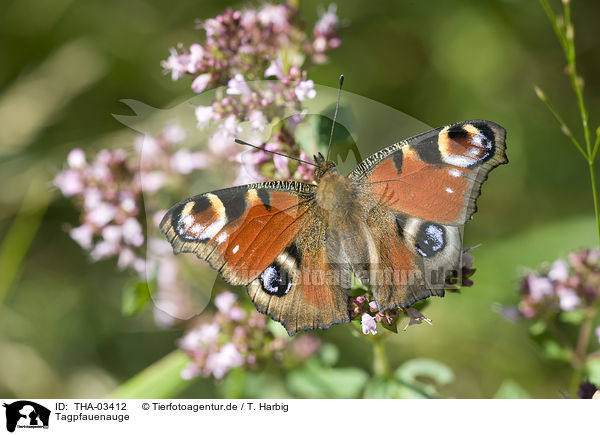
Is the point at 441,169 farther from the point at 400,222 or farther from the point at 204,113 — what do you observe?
the point at 204,113

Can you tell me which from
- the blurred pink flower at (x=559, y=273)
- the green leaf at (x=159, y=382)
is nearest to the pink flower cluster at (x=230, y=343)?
the green leaf at (x=159, y=382)

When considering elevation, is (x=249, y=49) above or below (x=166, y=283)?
above

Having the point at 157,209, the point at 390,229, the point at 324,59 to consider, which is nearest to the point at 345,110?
the point at 324,59

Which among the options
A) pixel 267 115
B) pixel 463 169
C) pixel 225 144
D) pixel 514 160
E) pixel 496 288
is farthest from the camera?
pixel 514 160

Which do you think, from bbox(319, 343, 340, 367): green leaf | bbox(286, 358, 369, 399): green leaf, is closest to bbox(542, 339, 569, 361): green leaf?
bbox(286, 358, 369, 399): green leaf

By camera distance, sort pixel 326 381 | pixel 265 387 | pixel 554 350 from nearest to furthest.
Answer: pixel 554 350, pixel 326 381, pixel 265 387

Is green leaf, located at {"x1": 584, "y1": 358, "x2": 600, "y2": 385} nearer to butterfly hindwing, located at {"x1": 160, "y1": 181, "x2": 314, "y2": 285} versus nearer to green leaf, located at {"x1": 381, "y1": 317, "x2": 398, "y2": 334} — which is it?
green leaf, located at {"x1": 381, "y1": 317, "x2": 398, "y2": 334}

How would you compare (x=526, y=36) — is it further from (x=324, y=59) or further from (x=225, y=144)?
(x=225, y=144)
